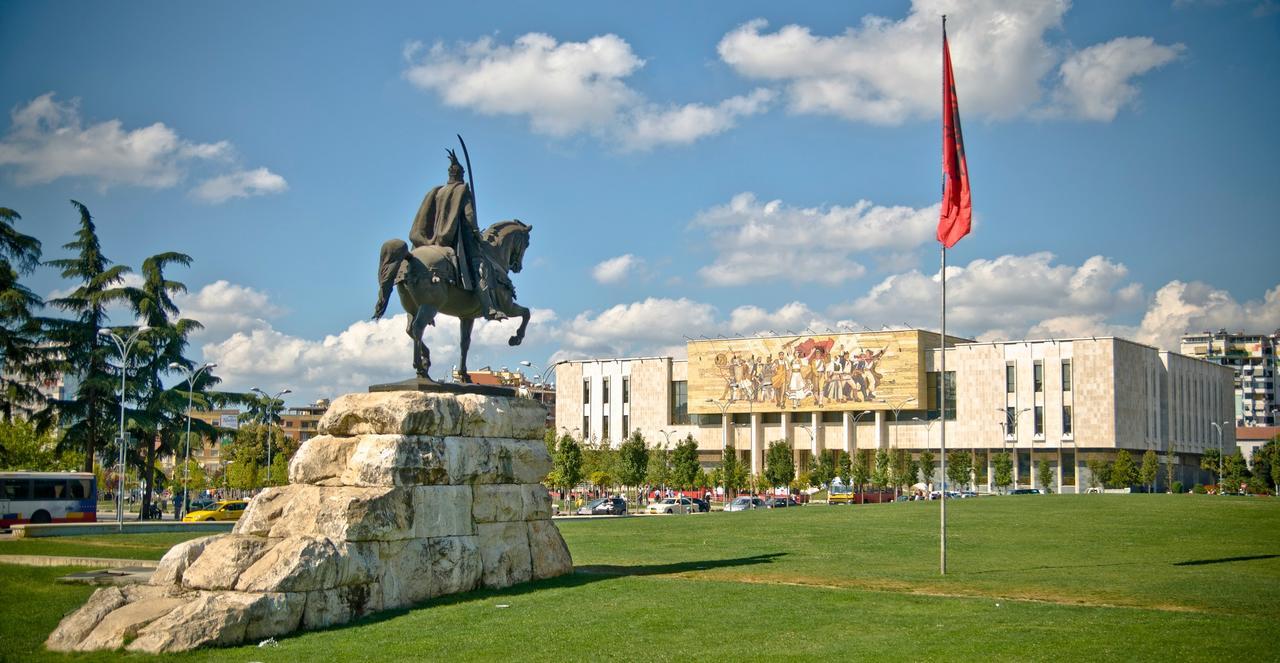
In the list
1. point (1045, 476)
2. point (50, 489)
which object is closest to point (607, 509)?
point (50, 489)

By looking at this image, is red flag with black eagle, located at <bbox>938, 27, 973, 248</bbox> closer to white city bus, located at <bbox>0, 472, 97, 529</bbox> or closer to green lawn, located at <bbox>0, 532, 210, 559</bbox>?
green lawn, located at <bbox>0, 532, 210, 559</bbox>

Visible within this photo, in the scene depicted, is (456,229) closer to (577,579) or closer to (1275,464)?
(577,579)

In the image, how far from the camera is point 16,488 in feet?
158

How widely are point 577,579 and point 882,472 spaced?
8764cm

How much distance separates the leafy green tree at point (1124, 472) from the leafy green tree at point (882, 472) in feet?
64.9

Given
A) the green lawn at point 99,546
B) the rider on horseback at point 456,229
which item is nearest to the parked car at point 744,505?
the green lawn at point 99,546

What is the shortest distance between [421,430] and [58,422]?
146 ft

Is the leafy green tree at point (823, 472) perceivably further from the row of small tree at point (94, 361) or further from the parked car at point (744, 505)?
the row of small tree at point (94, 361)

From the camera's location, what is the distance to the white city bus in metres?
47.7

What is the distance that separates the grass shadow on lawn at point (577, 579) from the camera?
54.0ft

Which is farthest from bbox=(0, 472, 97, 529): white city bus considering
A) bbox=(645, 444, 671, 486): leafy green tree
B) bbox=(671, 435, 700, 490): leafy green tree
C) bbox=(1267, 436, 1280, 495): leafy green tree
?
bbox=(1267, 436, 1280, 495): leafy green tree

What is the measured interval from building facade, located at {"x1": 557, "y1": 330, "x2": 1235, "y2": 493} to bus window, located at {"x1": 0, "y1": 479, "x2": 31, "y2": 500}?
229 feet

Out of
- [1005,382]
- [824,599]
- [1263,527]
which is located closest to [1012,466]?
[1005,382]

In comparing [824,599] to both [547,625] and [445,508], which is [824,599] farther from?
[445,508]
